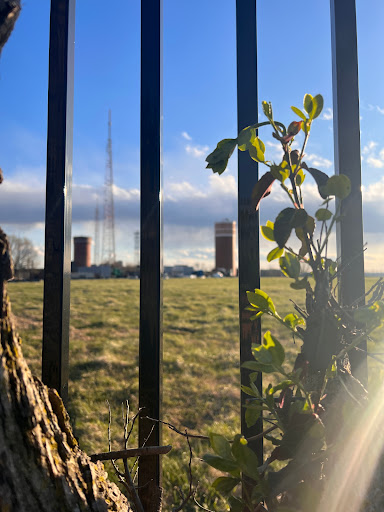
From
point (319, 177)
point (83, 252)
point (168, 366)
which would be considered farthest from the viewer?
point (83, 252)

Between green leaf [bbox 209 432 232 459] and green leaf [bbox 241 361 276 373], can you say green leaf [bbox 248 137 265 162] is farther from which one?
green leaf [bbox 209 432 232 459]

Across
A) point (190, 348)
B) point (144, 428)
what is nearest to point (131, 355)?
point (190, 348)

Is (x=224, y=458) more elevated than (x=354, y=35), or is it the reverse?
(x=354, y=35)

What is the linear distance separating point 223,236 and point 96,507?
2116 cm

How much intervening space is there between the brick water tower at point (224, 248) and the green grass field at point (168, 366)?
16554 mm

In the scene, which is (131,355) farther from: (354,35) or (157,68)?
→ (354,35)

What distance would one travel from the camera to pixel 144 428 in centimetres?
112

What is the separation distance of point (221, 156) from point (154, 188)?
14.6 inches

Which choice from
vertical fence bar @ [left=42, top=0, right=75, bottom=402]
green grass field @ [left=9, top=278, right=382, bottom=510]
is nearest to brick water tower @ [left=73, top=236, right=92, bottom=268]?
green grass field @ [left=9, top=278, right=382, bottom=510]

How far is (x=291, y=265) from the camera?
2.77ft

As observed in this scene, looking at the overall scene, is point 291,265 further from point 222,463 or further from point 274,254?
point 222,463

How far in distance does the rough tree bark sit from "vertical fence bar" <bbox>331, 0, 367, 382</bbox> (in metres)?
0.77

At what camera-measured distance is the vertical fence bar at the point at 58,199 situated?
3.86 ft

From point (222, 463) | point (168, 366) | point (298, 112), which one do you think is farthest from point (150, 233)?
point (168, 366)
